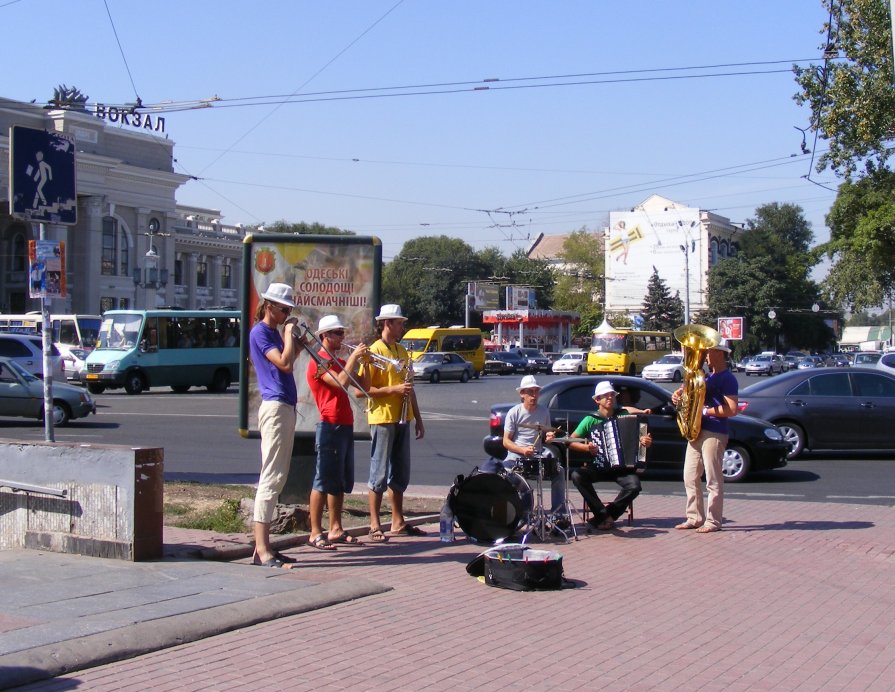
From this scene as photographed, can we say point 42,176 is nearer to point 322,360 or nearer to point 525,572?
point 322,360

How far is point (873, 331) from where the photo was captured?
154 metres

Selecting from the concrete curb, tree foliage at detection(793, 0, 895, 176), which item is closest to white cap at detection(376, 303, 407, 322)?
the concrete curb

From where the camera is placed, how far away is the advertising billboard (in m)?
97.8

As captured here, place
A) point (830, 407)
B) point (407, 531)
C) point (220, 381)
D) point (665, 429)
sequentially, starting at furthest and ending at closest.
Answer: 1. point (220, 381)
2. point (830, 407)
3. point (665, 429)
4. point (407, 531)

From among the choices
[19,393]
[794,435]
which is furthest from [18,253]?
[794,435]

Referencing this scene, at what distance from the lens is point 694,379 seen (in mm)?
10250

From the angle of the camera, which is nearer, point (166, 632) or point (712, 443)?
point (166, 632)

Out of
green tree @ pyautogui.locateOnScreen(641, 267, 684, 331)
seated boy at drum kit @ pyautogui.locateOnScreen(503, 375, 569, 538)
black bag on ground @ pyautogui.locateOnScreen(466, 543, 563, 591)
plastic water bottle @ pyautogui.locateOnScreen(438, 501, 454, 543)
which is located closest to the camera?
black bag on ground @ pyautogui.locateOnScreen(466, 543, 563, 591)

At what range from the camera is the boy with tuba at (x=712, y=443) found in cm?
1022

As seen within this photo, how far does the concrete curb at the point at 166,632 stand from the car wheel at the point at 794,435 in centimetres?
1125

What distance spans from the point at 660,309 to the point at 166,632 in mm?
88383

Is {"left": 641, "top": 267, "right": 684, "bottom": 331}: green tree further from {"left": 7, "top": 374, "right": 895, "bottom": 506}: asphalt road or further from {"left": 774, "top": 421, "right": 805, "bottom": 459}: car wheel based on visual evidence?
{"left": 774, "top": 421, "right": 805, "bottom": 459}: car wheel

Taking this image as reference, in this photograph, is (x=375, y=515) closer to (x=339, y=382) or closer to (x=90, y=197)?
(x=339, y=382)

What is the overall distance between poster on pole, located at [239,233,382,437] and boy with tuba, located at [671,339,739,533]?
129 inches
